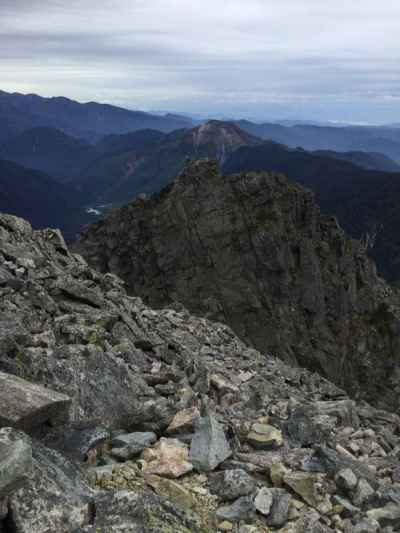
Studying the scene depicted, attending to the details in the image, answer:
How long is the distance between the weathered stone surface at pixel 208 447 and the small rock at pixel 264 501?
1.28 m

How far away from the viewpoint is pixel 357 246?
98125 millimetres

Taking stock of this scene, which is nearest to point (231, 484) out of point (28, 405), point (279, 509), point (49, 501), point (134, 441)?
point (279, 509)

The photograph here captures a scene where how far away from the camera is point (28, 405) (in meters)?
9.52

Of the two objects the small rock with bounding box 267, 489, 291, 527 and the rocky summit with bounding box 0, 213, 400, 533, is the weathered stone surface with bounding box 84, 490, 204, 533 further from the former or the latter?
the small rock with bounding box 267, 489, 291, 527

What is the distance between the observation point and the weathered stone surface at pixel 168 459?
35.3 feet

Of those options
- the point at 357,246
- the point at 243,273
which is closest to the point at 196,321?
the point at 243,273

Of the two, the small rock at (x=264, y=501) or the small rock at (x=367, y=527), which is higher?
the small rock at (x=264, y=501)

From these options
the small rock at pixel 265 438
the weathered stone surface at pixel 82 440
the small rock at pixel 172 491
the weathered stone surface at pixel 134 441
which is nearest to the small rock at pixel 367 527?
the small rock at pixel 172 491

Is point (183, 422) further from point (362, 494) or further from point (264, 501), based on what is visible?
point (362, 494)

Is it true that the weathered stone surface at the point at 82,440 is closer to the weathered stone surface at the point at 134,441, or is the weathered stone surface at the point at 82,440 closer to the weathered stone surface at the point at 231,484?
the weathered stone surface at the point at 134,441

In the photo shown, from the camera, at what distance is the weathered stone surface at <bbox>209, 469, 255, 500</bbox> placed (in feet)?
33.7

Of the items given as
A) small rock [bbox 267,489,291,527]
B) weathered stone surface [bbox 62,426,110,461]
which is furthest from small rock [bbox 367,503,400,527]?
weathered stone surface [bbox 62,426,110,461]

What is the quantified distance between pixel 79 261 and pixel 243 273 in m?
59.9

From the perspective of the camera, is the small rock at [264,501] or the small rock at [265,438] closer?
the small rock at [264,501]
